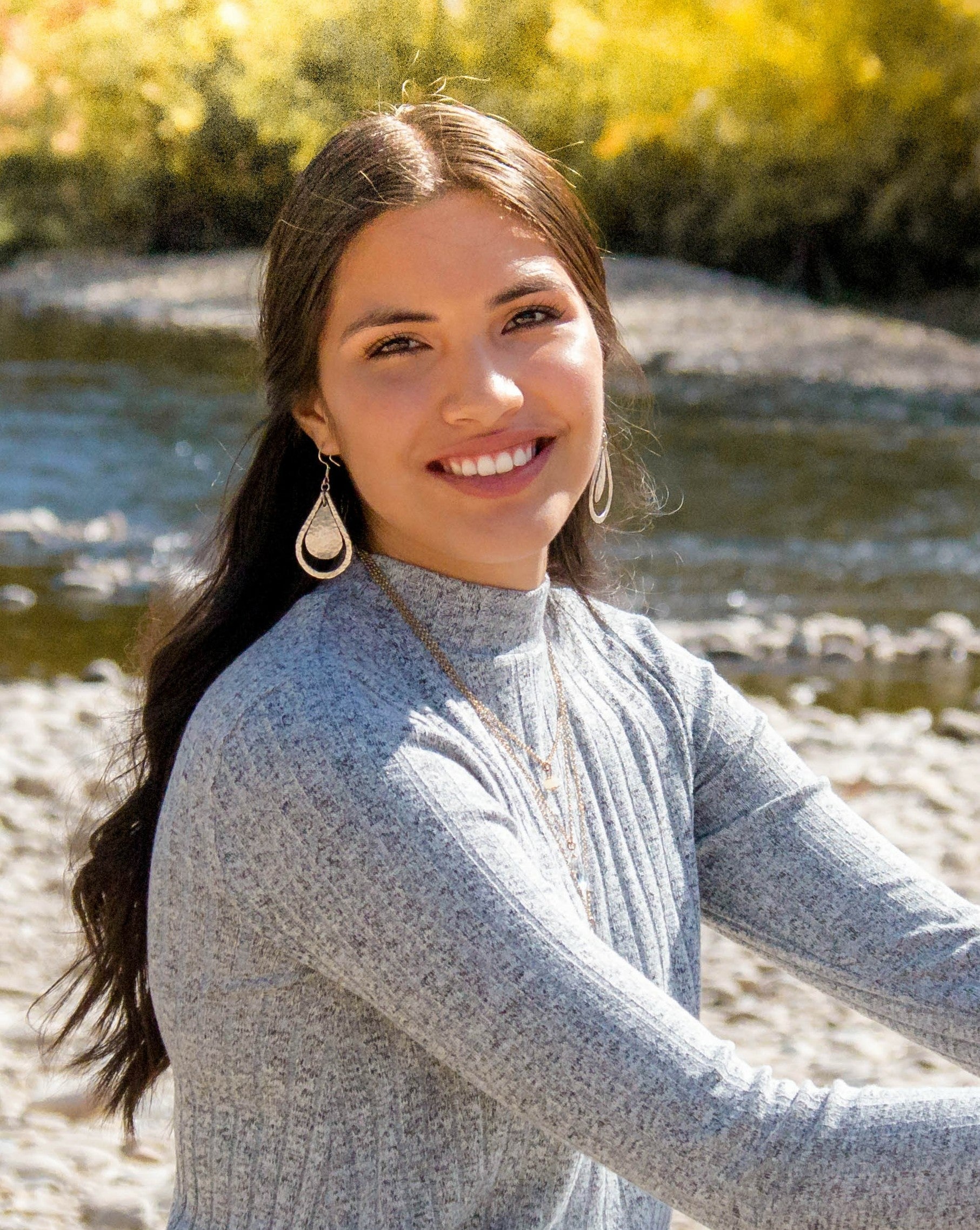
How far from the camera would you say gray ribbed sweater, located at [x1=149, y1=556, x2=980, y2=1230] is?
0.98 meters

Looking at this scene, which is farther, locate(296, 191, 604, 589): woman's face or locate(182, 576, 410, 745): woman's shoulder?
locate(296, 191, 604, 589): woman's face

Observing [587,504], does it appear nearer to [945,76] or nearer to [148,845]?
[148,845]

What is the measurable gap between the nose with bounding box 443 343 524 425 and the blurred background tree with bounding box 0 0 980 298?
Answer: 27.5ft

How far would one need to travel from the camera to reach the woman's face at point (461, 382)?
120cm

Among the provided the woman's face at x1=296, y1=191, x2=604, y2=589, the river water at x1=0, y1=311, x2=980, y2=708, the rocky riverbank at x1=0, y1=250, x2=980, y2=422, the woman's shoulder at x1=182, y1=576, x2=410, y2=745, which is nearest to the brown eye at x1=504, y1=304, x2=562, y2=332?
the woman's face at x1=296, y1=191, x2=604, y2=589

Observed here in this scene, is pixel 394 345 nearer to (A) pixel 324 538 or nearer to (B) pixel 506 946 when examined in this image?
(A) pixel 324 538

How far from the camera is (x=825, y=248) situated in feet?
69.9

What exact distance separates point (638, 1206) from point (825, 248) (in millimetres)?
21269

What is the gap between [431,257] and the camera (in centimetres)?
120

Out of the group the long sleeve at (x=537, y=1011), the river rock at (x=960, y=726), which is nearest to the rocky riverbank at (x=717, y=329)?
the river rock at (x=960, y=726)

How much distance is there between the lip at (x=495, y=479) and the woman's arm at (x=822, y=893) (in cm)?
29

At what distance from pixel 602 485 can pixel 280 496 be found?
0.34 metres

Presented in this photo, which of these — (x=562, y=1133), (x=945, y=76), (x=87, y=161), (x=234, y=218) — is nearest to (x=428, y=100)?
(x=562, y=1133)

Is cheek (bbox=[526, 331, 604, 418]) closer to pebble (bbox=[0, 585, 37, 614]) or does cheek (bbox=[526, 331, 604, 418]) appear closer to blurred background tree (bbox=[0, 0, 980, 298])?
pebble (bbox=[0, 585, 37, 614])
